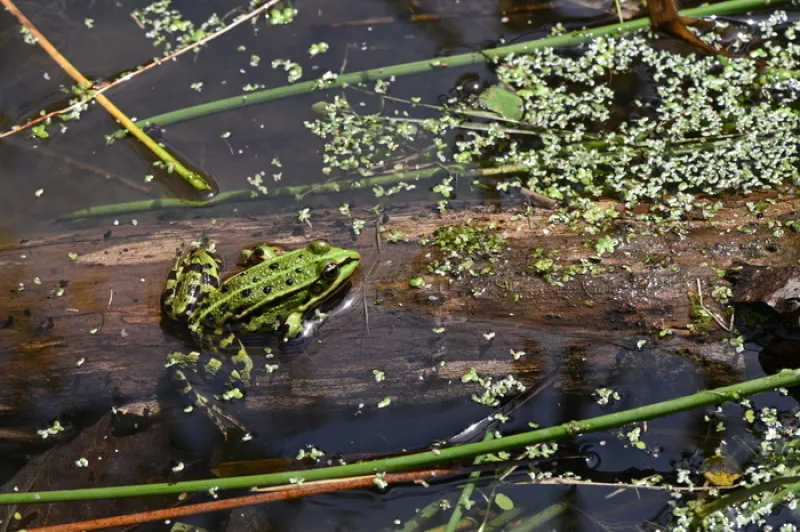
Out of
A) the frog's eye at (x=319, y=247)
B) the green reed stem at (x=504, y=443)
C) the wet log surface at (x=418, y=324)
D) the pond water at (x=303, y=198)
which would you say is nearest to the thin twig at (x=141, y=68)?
the pond water at (x=303, y=198)

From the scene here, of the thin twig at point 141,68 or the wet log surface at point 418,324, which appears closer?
the wet log surface at point 418,324

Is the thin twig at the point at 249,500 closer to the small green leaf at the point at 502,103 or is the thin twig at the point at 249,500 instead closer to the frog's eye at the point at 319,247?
the frog's eye at the point at 319,247

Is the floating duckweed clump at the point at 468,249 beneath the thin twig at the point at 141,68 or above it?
beneath

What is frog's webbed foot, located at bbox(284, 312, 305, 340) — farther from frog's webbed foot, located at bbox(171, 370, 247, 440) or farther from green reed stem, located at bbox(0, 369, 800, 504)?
green reed stem, located at bbox(0, 369, 800, 504)

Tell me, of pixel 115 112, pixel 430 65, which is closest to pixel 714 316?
pixel 430 65

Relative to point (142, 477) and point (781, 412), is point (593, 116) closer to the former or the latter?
point (781, 412)

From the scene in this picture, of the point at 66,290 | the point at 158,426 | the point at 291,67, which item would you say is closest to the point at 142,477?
the point at 158,426

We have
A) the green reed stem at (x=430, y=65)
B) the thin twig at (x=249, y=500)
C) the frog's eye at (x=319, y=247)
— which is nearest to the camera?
the thin twig at (x=249, y=500)
